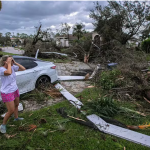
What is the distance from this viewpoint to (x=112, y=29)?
54.1 ft

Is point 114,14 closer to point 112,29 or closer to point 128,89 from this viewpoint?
point 112,29

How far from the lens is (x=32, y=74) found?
5395mm

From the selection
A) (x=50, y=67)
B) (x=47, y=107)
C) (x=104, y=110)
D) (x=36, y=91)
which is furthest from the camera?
(x=50, y=67)

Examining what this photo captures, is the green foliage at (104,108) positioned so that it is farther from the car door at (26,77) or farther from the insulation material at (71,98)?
the car door at (26,77)

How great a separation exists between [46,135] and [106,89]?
3712 millimetres

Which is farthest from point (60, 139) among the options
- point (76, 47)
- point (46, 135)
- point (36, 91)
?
point (76, 47)

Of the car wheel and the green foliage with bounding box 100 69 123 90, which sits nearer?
the car wheel

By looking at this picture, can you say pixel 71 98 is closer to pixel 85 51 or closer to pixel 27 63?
pixel 27 63

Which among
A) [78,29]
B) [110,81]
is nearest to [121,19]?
[110,81]

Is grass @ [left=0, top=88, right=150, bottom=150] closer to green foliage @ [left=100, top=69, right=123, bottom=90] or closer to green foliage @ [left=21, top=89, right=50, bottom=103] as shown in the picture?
green foliage @ [left=21, top=89, right=50, bottom=103]

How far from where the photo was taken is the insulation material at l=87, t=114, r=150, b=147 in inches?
128

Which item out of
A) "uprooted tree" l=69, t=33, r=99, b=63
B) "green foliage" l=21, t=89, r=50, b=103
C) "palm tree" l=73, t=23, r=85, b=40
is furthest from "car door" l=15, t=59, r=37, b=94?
"palm tree" l=73, t=23, r=85, b=40

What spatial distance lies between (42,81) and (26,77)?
900 millimetres

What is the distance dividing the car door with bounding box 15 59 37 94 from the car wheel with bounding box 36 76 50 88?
26 centimetres
